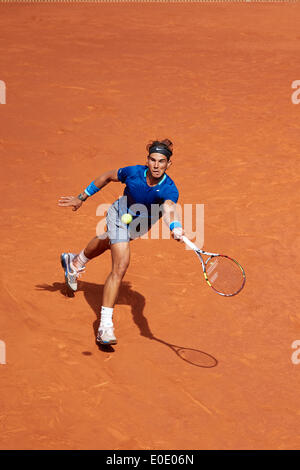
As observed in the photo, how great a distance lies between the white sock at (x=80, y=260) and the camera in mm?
6938

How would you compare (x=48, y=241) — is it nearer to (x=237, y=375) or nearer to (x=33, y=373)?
(x=33, y=373)

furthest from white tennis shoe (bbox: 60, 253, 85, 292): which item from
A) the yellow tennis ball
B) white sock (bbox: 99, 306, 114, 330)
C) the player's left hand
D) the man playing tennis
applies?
the player's left hand

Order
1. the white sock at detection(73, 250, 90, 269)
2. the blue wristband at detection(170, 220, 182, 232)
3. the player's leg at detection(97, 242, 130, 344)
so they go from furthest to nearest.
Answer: the white sock at detection(73, 250, 90, 269) → the player's leg at detection(97, 242, 130, 344) → the blue wristband at detection(170, 220, 182, 232)

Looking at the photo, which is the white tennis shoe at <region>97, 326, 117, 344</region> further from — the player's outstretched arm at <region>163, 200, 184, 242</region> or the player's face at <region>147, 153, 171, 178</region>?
the player's face at <region>147, 153, 171, 178</region>

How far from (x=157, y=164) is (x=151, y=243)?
2.51m

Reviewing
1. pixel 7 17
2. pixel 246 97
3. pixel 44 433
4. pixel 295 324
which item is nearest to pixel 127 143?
pixel 246 97

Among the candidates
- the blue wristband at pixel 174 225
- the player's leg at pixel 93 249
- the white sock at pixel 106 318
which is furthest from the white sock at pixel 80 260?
the blue wristband at pixel 174 225

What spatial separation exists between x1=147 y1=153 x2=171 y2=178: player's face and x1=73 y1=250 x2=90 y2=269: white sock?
1.34 metres

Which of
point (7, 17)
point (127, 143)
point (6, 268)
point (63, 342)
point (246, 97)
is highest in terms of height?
point (7, 17)

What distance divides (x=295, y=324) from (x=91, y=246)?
7.23ft

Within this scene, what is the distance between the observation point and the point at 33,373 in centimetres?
585

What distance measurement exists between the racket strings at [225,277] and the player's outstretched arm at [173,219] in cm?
61

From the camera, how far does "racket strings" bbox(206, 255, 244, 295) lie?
6.31 metres

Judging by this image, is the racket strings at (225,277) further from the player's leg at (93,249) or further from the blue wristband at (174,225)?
the player's leg at (93,249)
